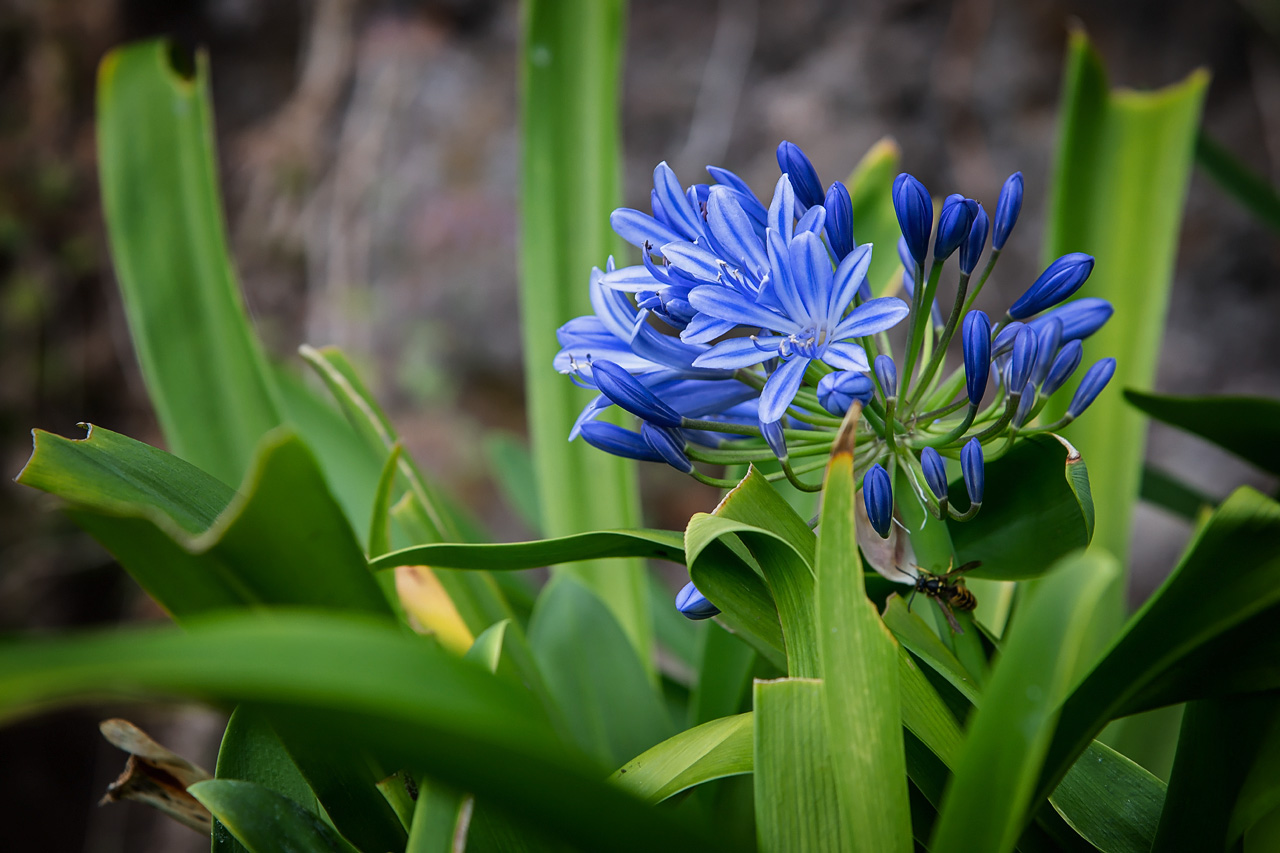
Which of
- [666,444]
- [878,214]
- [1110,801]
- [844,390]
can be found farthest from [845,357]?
[878,214]

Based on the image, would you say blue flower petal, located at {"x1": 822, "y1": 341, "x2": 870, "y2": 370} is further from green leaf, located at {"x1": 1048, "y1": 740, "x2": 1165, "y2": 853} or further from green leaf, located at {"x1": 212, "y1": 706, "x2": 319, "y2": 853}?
green leaf, located at {"x1": 212, "y1": 706, "x2": 319, "y2": 853}

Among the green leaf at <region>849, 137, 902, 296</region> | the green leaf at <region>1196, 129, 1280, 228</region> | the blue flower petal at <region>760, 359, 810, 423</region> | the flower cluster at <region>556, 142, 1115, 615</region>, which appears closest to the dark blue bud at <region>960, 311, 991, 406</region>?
the flower cluster at <region>556, 142, 1115, 615</region>

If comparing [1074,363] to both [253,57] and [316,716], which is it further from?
→ [253,57]

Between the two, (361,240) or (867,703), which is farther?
(361,240)

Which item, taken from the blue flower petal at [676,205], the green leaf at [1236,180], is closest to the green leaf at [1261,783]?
the blue flower petal at [676,205]

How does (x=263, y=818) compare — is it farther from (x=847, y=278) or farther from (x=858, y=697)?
(x=847, y=278)

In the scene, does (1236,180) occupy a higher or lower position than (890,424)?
higher

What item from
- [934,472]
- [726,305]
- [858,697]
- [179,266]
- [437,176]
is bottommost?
[858,697]

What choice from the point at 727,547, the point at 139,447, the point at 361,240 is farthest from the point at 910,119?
the point at 139,447
